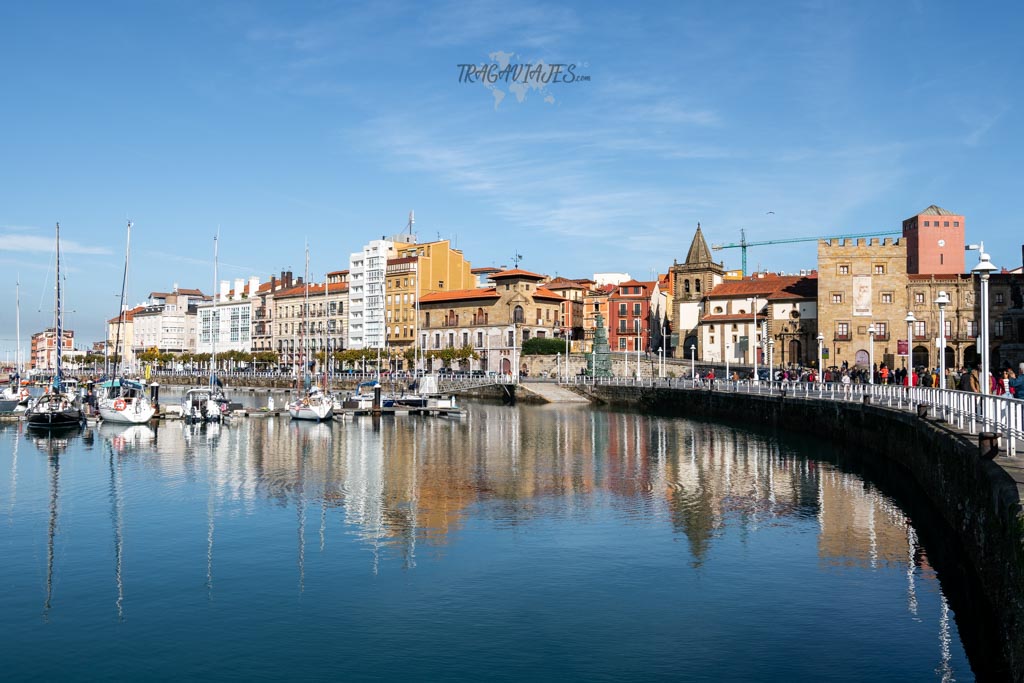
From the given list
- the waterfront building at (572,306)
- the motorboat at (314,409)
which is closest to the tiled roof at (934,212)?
the waterfront building at (572,306)

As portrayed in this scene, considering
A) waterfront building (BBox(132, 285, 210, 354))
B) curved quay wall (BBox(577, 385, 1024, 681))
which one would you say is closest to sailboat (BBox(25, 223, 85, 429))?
curved quay wall (BBox(577, 385, 1024, 681))

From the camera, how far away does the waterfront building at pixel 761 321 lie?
9581 cm

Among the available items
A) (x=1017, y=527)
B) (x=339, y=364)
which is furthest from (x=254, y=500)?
(x=339, y=364)

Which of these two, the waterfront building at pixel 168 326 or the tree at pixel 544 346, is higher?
the waterfront building at pixel 168 326

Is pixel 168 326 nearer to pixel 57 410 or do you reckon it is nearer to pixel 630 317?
pixel 630 317

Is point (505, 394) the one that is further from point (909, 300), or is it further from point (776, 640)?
point (776, 640)

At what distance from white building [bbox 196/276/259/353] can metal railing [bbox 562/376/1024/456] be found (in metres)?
94.5

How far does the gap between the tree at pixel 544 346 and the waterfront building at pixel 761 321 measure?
16.7m

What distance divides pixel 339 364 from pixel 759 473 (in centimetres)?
10008

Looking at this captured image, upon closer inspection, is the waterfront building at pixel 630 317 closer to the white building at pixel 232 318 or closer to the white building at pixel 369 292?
the white building at pixel 369 292

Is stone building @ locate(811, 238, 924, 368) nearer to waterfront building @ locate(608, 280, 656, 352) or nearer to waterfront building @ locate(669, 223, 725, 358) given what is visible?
waterfront building @ locate(669, 223, 725, 358)

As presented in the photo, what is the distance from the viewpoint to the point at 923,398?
A: 1353 inches

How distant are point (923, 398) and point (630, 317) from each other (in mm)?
81421

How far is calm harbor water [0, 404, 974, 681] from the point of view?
1548cm
